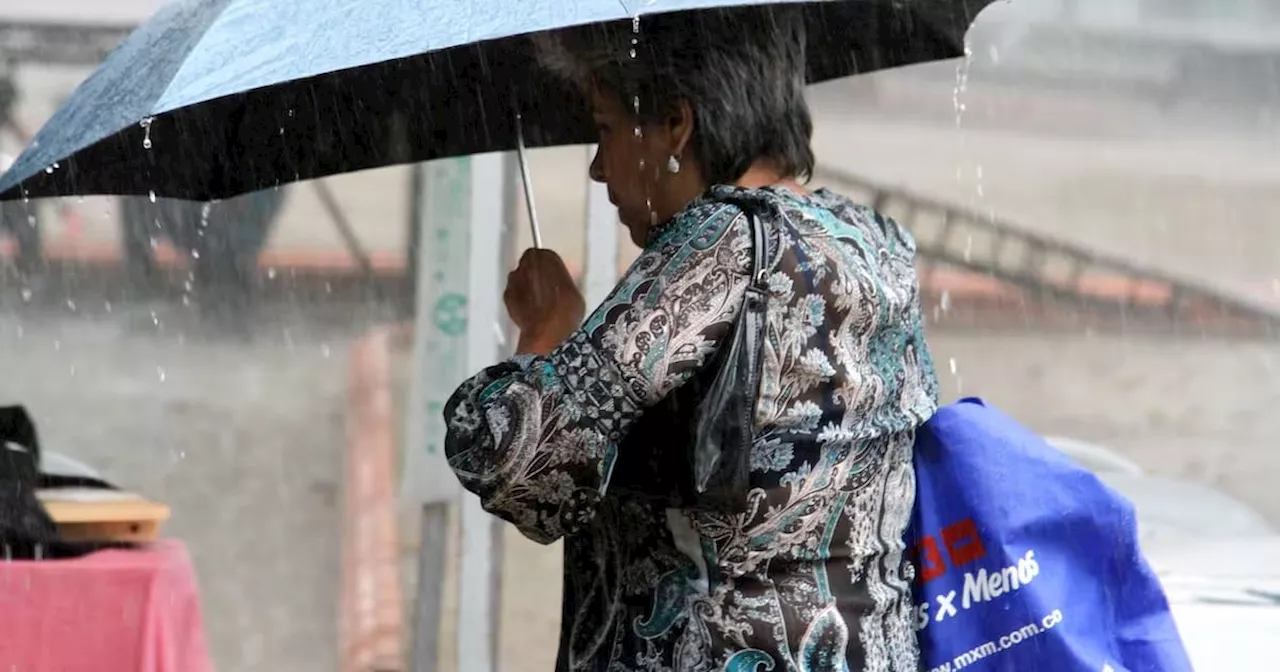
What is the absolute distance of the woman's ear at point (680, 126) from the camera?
1769mm

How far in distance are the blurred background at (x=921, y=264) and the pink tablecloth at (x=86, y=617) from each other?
67.5 inches

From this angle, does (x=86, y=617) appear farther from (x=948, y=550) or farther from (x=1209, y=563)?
(x=1209, y=563)

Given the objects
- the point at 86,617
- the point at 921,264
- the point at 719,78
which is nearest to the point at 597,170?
the point at 719,78

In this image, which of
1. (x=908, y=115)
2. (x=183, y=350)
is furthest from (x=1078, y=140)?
(x=183, y=350)

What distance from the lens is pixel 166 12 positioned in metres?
2.02

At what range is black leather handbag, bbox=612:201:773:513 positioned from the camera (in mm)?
1596

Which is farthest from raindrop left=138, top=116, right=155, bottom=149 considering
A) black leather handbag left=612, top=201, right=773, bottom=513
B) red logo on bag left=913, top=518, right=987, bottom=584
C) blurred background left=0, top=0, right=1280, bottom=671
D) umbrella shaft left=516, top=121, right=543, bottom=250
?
blurred background left=0, top=0, right=1280, bottom=671

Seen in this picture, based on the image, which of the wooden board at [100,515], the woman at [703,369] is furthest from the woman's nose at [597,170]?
the wooden board at [100,515]

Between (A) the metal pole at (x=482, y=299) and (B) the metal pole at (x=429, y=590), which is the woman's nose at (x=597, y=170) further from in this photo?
(B) the metal pole at (x=429, y=590)

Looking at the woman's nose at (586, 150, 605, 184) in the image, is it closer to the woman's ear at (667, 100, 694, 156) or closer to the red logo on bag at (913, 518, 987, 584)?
the woman's ear at (667, 100, 694, 156)

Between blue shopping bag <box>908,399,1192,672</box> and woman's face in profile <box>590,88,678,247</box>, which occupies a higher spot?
woman's face in profile <box>590,88,678,247</box>

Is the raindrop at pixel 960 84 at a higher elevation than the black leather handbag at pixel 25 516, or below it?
higher

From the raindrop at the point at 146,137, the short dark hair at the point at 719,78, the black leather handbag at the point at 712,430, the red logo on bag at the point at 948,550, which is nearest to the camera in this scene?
the black leather handbag at the point at 712,430

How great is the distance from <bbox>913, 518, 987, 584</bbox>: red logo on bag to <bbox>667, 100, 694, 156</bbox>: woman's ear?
1.84 ft
